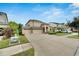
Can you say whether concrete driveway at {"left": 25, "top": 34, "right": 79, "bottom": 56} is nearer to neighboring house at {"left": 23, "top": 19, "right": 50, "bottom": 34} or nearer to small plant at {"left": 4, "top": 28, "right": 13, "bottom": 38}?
neighboring house at {"left": 23, "top": 19, "right": 50, "bottom": 34}

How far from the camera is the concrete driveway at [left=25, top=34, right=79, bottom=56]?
2756mm

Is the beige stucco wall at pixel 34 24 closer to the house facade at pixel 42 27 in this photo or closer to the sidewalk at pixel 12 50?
the house facade at pixel 42 27

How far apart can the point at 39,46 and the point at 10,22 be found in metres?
0.38

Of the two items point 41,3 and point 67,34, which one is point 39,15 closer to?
point 41,3

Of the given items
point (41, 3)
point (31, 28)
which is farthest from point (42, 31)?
point (41, 3)

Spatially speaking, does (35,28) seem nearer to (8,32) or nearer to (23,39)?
(23,39)

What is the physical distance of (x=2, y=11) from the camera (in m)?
2.74

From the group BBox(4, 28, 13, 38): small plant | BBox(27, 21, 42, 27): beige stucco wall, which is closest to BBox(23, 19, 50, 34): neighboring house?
BBox(27, 21, 42, 27): beige stucco wall

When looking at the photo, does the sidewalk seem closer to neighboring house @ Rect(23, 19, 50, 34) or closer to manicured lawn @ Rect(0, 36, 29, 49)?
manicured lawn @ Rect(0, 36, 29, 49)

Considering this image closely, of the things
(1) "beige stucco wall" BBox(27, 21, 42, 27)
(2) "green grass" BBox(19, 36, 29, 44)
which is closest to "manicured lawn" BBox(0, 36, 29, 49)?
(2) "green grass" BBox(19, 36, 29, 44)

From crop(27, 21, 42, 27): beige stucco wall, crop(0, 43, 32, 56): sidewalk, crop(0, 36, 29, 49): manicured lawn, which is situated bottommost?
crop(0, 43, 32, 56): sidewalk

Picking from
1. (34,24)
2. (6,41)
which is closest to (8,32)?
(6,41)

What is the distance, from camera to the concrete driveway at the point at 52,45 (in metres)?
2.76

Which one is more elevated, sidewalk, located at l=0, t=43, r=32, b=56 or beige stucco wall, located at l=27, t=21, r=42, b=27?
beige stucco wall, located at l=27, t=21, r=42, b=27
